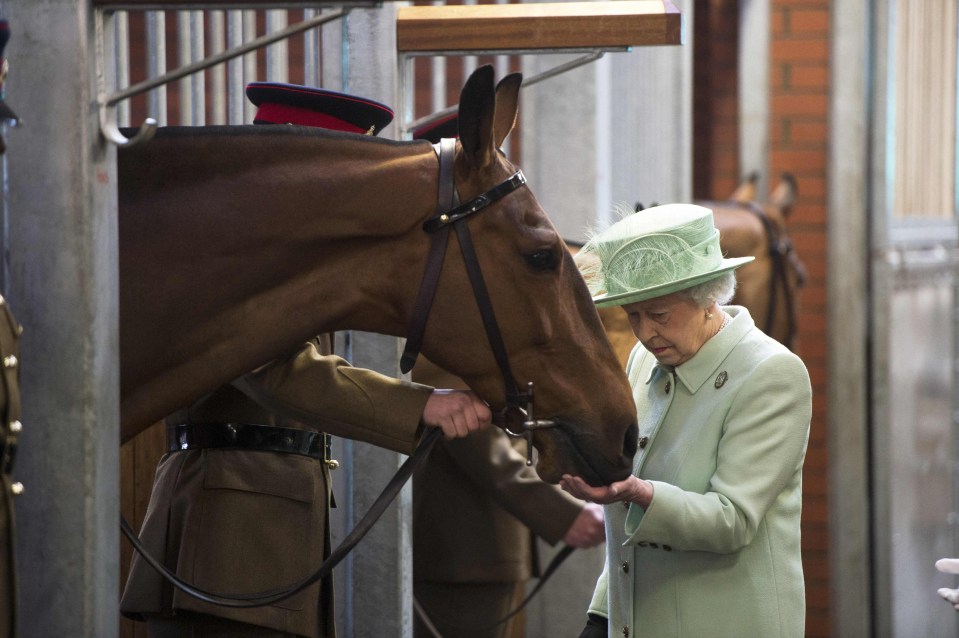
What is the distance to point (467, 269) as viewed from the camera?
1934 mm

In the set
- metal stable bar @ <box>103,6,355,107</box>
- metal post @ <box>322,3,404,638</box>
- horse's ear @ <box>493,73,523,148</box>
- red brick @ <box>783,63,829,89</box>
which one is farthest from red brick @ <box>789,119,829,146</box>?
metal stable bar @ <box>103,6,355,107</box>

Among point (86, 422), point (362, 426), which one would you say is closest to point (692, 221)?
point (362, 426)

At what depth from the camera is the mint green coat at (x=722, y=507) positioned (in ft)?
6.79

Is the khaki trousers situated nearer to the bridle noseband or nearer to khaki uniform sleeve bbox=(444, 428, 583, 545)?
khaki uniform sleeve bbox=(444, 428, 583, 545)

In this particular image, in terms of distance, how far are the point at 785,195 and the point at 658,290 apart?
4001 mm

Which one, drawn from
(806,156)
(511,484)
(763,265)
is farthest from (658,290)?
(806,156)

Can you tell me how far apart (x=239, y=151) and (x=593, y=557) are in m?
2.67

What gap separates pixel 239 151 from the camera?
1.93 metres

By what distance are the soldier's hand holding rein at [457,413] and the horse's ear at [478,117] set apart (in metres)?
0.38

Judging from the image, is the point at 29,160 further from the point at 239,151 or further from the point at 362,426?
the point at 362,426

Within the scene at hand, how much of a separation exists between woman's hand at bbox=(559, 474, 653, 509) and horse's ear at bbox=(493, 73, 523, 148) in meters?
0.54

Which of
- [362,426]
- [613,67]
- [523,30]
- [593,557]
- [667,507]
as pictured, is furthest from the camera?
[613,67]

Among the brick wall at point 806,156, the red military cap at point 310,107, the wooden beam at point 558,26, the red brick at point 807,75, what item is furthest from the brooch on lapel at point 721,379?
the red brick at point 807,75

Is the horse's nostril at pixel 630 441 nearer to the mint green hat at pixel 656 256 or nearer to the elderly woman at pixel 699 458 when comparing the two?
the elderly woman at pixel 699 458
